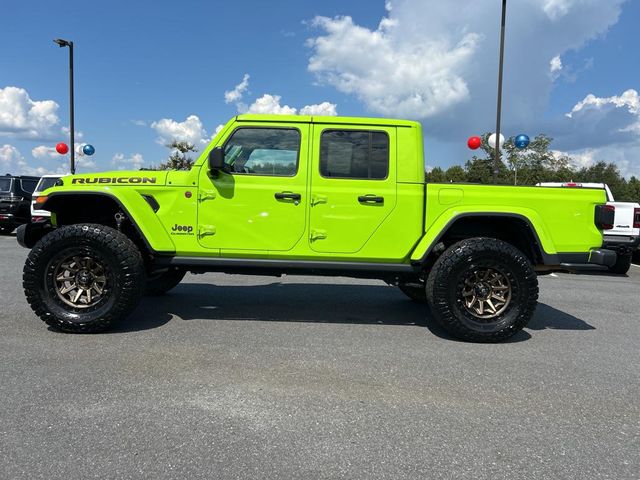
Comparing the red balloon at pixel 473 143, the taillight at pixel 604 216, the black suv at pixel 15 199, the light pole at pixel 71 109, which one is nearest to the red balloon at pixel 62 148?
the light pole at pixel 71 109

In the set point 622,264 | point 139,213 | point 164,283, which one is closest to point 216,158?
point 139,213

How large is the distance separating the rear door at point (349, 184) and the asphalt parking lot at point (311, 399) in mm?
964

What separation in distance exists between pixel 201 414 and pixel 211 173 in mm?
2385

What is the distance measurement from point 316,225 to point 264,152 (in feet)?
2.89

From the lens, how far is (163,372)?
3.51 metres

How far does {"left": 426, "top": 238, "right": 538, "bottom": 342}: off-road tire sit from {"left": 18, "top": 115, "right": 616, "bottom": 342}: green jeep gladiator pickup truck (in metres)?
0.01

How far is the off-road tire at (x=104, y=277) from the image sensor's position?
172 inches

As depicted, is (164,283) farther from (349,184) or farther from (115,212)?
(349,184)

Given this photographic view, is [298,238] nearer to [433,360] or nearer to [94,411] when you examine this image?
[433,360]

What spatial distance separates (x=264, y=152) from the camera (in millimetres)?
4602

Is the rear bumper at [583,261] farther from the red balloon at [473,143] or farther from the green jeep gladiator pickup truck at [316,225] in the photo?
the red balloon at [473,143]

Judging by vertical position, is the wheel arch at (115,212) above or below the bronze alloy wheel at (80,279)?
above

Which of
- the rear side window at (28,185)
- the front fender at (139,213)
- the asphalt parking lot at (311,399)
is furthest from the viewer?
the rear side window at (28,185)

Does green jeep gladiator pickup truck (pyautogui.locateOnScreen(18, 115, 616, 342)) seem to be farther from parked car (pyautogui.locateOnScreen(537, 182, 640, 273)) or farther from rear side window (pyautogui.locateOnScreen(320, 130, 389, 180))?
parked car (pyautogui.locateOnScreen(537, 182, 640, 273))
